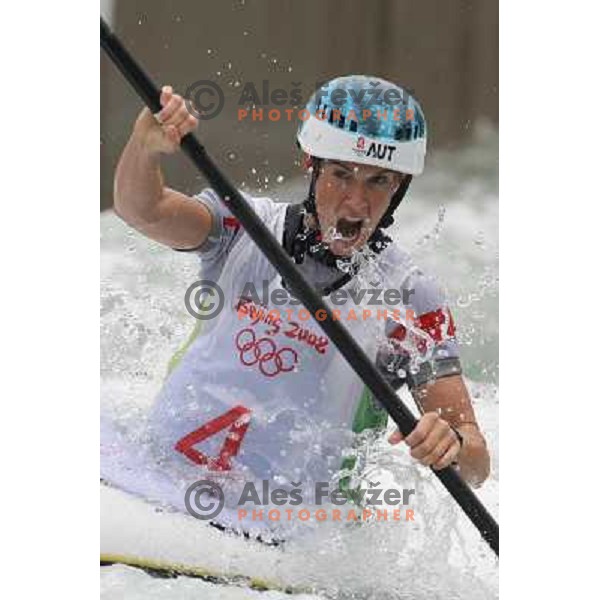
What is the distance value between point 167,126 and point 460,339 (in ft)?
1.60

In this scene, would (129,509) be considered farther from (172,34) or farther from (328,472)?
(172,34)

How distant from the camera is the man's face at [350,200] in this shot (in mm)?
1902

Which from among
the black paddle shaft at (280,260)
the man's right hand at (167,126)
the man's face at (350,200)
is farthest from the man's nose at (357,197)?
the man's right hand at (167,126)

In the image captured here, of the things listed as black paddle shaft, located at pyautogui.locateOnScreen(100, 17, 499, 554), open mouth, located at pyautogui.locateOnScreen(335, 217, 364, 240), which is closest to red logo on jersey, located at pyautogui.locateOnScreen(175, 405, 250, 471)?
black paddle shaft, located at pyautogui.locateOnScreen(100, 17, 499, 554)

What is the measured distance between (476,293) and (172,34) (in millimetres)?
542

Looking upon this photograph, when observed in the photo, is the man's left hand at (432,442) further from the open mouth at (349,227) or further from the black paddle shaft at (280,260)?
the open mouth at (349,227)

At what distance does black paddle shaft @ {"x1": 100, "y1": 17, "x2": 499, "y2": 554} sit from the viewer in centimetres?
188

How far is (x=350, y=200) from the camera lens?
191 centimetres

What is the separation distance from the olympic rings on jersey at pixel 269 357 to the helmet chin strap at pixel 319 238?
0.12 metres

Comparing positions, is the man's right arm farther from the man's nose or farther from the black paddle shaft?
the man's nose

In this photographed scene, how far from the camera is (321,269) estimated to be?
1.92m

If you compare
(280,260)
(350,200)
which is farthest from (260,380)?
(350,200)
